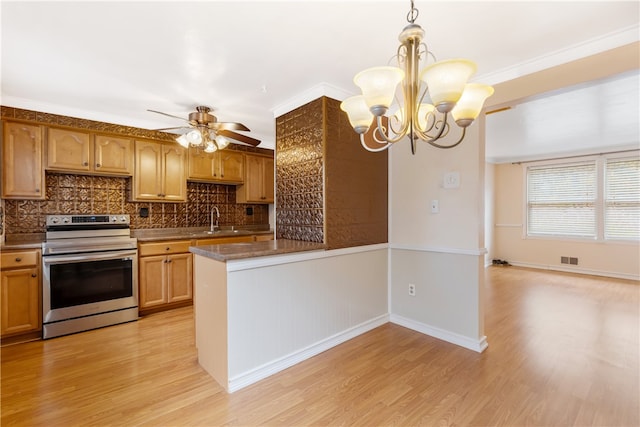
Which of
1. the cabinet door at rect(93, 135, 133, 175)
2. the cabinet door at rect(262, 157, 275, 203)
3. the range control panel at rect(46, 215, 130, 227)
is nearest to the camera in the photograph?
the range control panel at rect(46, 215, 130, 227)

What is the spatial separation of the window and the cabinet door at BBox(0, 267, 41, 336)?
795cm

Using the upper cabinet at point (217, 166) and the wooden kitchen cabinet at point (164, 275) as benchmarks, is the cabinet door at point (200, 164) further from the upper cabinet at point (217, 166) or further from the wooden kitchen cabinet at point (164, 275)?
the wooden kitchen cabinet at point (164, 275)

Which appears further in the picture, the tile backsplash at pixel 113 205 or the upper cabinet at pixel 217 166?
the upper cabinet at pixel 217 166

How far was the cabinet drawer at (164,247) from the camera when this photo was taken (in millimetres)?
3336

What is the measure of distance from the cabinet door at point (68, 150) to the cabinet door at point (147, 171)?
47cm

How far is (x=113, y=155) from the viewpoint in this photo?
3.36 m

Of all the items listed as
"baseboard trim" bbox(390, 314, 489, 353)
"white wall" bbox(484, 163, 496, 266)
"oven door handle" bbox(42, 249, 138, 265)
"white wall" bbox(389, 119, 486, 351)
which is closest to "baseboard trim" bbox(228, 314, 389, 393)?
"baseboard trim" bbox(390, 314, 489, 353)

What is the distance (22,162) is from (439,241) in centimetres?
417

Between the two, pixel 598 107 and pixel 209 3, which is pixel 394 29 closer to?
pixel 209 3

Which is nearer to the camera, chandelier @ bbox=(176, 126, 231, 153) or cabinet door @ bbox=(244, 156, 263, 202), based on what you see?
chandelier @ bbox=(176, 126, 231, 153)

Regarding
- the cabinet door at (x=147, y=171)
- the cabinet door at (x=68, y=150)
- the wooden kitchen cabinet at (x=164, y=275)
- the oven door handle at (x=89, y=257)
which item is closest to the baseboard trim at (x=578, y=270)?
the wooden kitchen cabinet at (x=164, y=275)

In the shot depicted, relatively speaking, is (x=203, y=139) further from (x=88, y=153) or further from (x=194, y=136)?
(x=88, y=153)

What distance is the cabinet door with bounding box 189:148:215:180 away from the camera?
12.9 ft

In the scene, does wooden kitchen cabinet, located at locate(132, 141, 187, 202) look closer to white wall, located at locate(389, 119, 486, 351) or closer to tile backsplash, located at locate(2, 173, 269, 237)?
tile backsplash, located at locate(2, 173, 269, 237)
